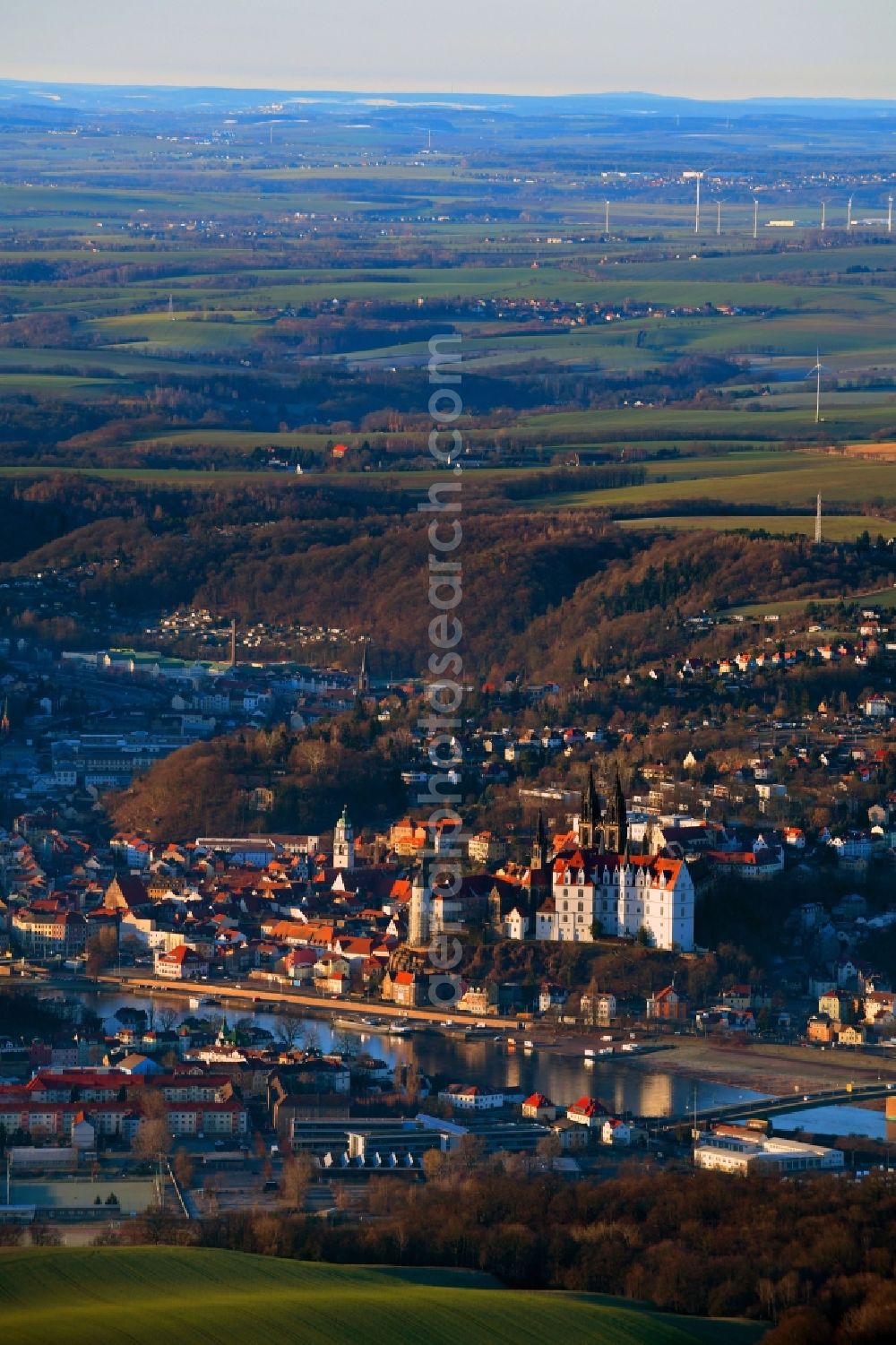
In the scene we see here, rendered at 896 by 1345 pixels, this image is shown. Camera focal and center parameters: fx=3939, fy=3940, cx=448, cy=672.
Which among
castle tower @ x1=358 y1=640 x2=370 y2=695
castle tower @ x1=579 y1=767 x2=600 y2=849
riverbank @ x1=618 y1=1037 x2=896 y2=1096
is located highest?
castle tower @ x1=579 y1=767 x2=600 y2=849


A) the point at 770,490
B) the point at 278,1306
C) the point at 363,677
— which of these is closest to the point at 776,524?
the point at 770,490

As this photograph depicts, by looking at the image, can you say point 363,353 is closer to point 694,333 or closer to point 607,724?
point 694,333

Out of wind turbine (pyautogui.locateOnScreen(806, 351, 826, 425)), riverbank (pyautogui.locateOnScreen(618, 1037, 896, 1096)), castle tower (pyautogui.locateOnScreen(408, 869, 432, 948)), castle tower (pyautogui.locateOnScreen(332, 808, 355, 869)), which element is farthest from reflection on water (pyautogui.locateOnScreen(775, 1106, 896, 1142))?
wind turbine (pyautogui.locateOnScreen(806, 351, 826, 425))

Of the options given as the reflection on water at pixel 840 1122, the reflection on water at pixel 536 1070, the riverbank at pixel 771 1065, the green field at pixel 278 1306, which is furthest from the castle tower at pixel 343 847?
the green field at pixel 278 1306

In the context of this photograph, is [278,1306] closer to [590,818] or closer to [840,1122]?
[840,1122]

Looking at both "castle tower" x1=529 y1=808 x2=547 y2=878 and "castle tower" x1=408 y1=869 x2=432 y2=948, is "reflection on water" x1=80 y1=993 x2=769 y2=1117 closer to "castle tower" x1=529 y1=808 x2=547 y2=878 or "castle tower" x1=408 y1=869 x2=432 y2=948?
"castle tower" x1=408 y1=869 x2=432 y2=948

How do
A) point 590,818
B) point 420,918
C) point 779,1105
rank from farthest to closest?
1. point 590,818
2. point 420,918
3. point 779,1105

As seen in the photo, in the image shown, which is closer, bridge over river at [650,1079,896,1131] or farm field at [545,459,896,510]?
bridge over river at [650,1079,896,1131]
